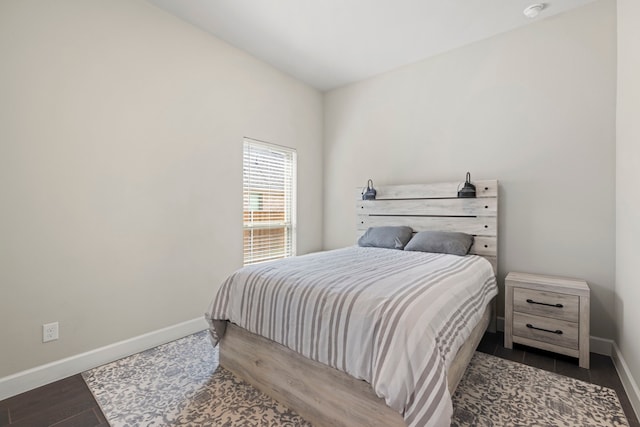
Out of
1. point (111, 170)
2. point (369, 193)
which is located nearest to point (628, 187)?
point (369, 193)

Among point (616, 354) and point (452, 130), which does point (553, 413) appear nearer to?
point (616, 354)

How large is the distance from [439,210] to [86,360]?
11.4 ft

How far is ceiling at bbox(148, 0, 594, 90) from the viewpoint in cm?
249

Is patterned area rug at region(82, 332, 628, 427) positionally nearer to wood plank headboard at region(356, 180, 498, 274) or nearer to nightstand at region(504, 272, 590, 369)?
nightstand at region(504, 272, 590, 369)

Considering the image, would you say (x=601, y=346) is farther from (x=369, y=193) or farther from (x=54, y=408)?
(x=54, y=408)

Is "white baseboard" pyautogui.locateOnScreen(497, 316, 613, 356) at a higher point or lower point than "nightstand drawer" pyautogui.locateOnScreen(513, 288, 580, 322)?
lower

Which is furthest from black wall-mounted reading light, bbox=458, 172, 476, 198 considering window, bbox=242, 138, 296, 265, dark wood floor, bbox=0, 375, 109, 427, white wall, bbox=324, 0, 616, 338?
dark wood floor, bbox=0, 375, 109, 427

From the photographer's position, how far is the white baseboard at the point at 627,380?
5.48 ft

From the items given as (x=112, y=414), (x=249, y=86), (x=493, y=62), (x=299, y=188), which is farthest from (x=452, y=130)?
(x=112, y=414)

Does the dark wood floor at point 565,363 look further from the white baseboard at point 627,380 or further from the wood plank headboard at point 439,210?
the wood plank headboard at point 439,210

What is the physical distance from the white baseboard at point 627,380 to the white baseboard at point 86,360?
332 centimetres

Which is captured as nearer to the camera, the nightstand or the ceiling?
the nightstand

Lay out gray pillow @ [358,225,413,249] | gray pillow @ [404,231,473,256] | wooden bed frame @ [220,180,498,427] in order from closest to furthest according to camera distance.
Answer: wooden bed frame @ [220,180,498,427] → gray pillow @ [404,231,473,256] → gray pillow @ [358,225,413,249]

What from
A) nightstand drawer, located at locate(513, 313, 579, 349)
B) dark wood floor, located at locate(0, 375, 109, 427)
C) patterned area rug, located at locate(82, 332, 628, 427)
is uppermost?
nightstand drawer, located at locate(513, 313, 579, 349)
